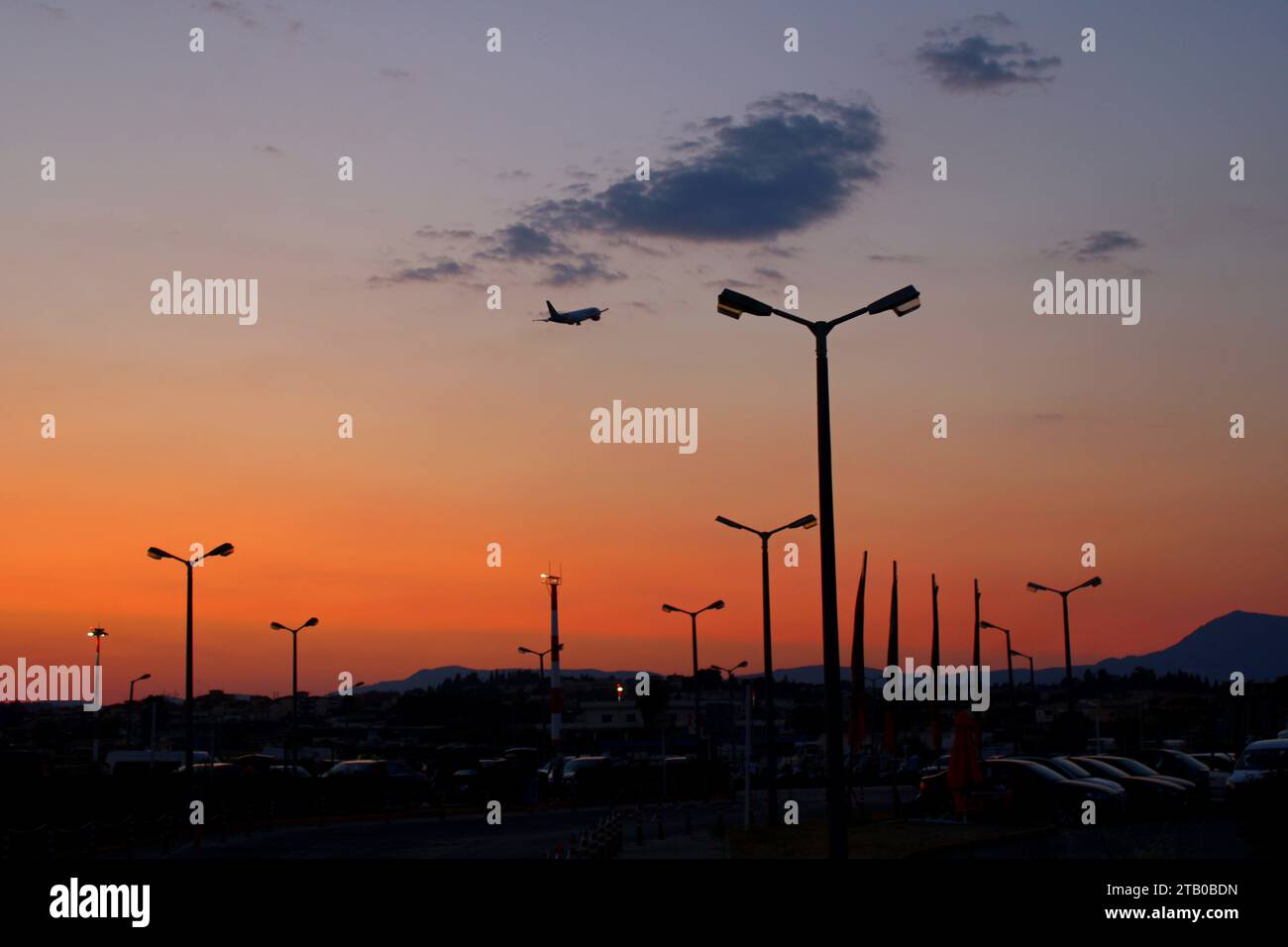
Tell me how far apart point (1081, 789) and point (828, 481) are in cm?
1429

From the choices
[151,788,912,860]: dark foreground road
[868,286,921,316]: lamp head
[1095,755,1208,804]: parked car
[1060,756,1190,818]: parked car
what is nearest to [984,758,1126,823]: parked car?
[1060,756,1190,818]: parked car

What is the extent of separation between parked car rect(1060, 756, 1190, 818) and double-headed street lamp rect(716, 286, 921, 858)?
51.7 feet

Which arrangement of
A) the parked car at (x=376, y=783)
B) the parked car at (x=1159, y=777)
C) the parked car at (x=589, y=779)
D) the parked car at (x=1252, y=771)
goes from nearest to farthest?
the parked car at (x=1252, y=771), the parked car at (x=1159, y=777), the parked car at (x=376, y=783), the parked car at (x=589, y=779)

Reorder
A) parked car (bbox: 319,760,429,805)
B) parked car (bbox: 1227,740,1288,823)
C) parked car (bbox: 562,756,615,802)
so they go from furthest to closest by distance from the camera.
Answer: parked car (bbox: 562,756,615,802), parked car (bbox: 319,760,429,805), parked car (bbox: 1227,740,1288,823)

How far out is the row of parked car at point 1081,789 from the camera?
32.0 metres

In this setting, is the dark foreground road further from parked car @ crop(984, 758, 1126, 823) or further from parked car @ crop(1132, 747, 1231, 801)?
parked car @ crop(1132, 747, 1231, 801)

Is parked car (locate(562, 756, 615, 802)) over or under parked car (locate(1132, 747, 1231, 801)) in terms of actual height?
under

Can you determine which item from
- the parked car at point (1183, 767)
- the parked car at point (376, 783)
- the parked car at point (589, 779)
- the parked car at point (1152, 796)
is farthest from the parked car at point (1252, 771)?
the parked car at point (376, 783)

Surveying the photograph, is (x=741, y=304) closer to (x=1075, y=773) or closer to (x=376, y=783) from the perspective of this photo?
(x=1075, y=773)

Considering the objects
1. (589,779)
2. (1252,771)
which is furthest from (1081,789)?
(589,779)

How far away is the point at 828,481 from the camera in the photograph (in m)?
21.4

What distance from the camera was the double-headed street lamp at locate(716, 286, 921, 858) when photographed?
819 inches

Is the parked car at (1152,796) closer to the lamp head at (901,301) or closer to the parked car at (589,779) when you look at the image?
the lamp head at (901,301)
